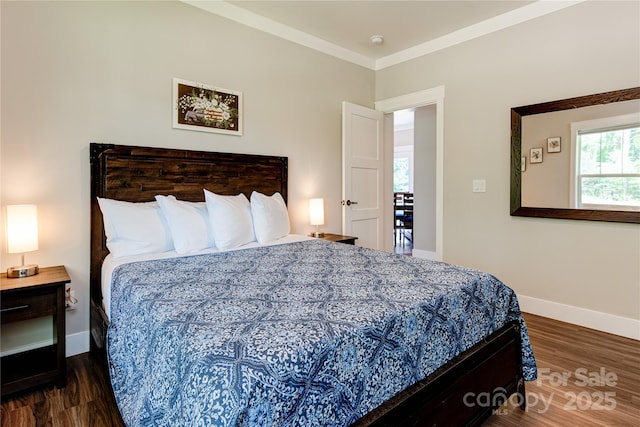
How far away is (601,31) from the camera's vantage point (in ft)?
9.02

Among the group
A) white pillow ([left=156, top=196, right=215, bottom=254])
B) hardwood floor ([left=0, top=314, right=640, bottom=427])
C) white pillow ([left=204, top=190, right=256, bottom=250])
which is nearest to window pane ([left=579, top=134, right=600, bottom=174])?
hardwood floor ([left=0, top=314, right=640, bottom=427])

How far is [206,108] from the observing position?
2994mm

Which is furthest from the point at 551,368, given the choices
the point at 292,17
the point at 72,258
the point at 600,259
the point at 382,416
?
the point at 292,17

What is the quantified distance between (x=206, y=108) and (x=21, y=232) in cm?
159

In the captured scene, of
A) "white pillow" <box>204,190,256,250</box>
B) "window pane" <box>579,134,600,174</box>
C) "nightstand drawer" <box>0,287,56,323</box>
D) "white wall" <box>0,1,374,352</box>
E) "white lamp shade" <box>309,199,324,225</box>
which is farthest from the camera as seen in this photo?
"white lamp shade" <box>309,199,324,225</box>


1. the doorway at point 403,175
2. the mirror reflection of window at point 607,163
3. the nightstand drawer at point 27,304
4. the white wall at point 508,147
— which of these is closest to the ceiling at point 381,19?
the white wall at point 508,147

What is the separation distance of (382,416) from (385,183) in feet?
11.6

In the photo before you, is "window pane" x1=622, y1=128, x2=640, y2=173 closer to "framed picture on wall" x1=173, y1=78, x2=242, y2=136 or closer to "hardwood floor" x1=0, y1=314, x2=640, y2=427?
"hardwood floor" x1=0, y1=314, x2=640, y2=427

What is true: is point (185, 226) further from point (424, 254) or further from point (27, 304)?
point (424, 254)

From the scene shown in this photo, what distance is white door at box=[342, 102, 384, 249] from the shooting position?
154 inches

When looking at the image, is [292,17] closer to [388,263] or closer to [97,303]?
[388,263]

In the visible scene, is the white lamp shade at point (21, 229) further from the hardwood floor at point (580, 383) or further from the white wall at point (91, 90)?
the hardwood floor at point (580, 383)

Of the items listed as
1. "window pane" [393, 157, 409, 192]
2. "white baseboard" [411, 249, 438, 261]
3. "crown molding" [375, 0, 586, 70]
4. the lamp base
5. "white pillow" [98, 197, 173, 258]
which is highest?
"crown molding" [375, 0, 586, 70]

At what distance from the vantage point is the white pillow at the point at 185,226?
2.43m
